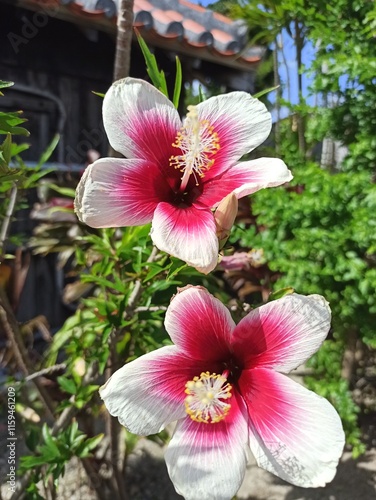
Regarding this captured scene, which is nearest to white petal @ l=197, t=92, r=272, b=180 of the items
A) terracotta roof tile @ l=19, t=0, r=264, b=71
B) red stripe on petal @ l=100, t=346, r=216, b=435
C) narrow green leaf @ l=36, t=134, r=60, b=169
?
red stripe on petal @ l=100, t=346, r=216, b=435

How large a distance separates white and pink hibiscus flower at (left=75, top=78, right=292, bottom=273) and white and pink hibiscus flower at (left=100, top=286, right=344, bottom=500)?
0.36 ft

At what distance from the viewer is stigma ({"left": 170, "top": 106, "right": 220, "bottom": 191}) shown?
79 cm

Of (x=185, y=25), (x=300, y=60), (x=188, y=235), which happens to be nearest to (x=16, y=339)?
(x=188, y=235)

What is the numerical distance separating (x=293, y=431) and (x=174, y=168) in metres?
0.46

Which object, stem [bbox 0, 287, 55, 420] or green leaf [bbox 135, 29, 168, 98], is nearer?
green leaf [bbox 135, 29, 168, 98]

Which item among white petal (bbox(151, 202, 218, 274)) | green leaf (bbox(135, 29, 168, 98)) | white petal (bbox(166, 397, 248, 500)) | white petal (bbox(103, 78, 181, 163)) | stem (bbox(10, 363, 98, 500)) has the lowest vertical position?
stem (bbox(10, 363, 98, 500))

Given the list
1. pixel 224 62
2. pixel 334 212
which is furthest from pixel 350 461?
pixel 224 62

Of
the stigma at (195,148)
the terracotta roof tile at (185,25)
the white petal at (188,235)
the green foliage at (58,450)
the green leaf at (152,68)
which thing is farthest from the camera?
the terracotta roof tile at (185,25)

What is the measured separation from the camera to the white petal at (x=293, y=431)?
0.71 metres

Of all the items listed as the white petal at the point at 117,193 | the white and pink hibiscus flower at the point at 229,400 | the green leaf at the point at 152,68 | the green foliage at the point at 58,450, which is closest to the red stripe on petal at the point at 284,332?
the white and pink hibiscus flower at the point at 229,400

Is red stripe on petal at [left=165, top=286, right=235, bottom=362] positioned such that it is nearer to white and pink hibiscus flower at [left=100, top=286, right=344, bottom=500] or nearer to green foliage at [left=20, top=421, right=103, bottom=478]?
white and pink hibiscus flower at [left=100, top=286, right=344, bottom=500]

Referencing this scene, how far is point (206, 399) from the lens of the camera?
2.44ft

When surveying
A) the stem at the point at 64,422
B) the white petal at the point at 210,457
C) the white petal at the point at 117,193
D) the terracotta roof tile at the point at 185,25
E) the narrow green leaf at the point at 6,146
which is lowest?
the stem at the point at 64,422

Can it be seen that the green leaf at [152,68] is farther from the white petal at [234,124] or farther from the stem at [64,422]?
the stem at [64,422]
